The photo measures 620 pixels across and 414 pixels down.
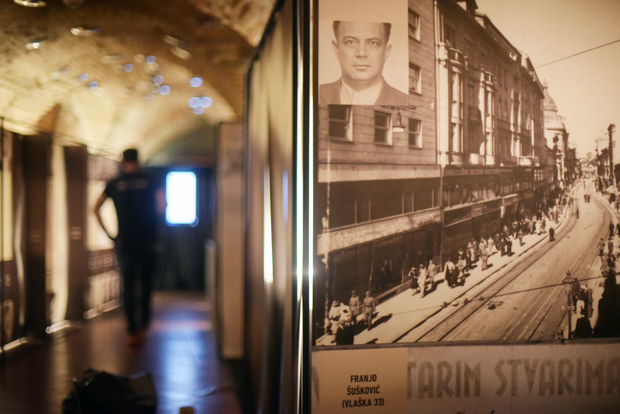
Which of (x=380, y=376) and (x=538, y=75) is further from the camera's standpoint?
(x=538, y=75)

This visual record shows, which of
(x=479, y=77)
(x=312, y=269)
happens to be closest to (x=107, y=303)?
(x=312, y=269)

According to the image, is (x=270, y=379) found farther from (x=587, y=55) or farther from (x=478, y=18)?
(x=587, y=55)

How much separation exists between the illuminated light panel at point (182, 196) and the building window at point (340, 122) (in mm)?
7116

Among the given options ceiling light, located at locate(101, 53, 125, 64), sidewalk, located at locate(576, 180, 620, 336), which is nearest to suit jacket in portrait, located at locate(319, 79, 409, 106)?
sidewalk, located at locate(576, 180, 620, 336)

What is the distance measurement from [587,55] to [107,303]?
5785 millimetres

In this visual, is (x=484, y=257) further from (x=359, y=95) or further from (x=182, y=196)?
(x=182, y=196)

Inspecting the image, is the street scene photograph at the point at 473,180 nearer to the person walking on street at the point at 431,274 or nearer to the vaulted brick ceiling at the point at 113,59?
the person walking on street at the point at 431,274

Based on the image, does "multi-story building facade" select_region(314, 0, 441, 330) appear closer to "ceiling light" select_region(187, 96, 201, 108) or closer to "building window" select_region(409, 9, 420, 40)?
"building window" select_region(409, 9, 420, 40)

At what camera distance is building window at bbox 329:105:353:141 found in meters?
2.19

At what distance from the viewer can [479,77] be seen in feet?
7.96

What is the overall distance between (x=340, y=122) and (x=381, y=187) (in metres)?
0.35

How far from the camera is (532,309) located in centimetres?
240

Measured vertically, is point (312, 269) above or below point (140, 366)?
above

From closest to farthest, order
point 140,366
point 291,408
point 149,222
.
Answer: point 291,408 → point 140,366 → point 149,222
